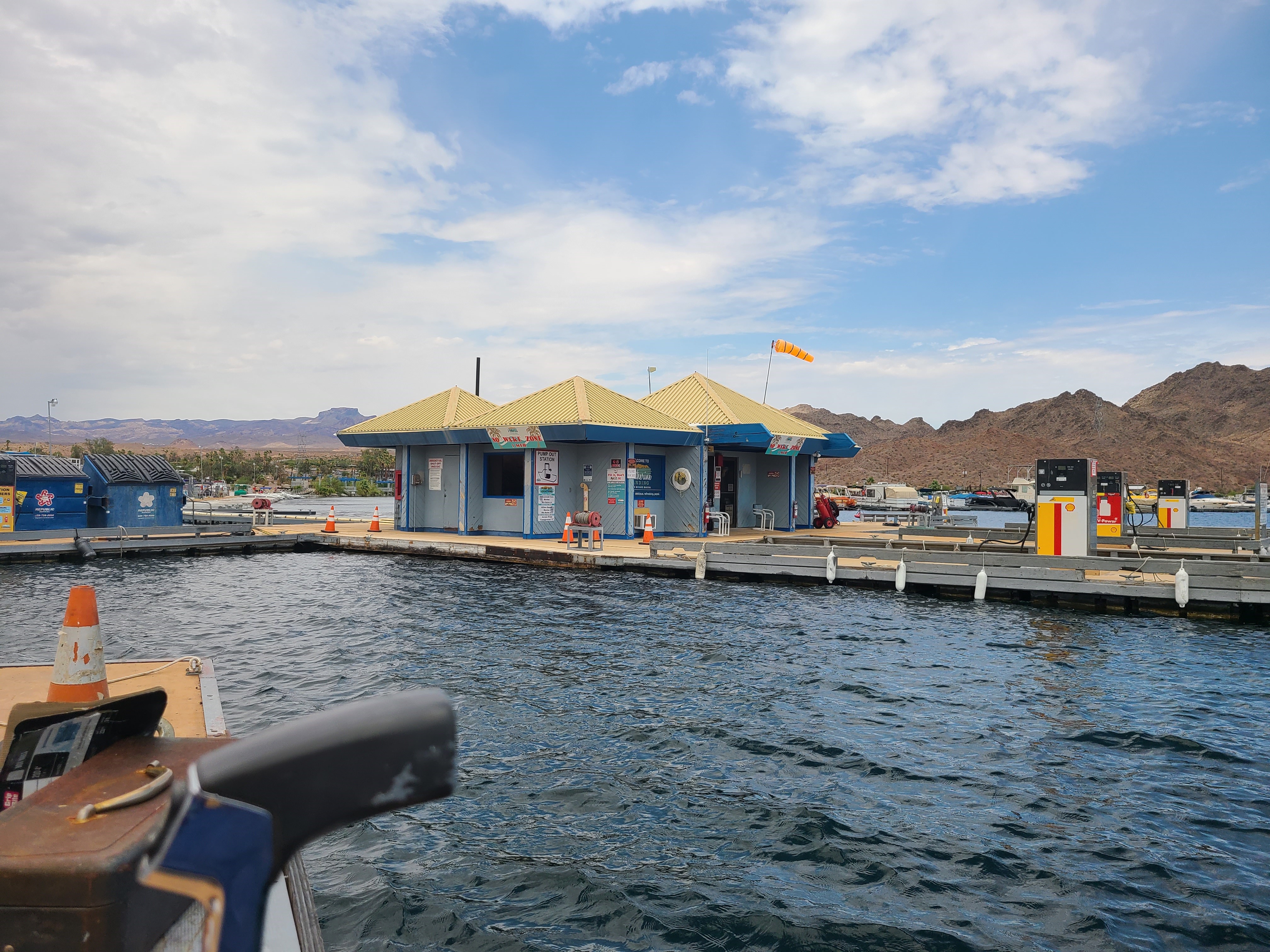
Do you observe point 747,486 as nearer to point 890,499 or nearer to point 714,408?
point 714,408

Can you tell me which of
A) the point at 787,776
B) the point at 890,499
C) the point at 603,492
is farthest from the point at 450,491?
the point at 890,499

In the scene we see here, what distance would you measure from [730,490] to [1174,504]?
14.8 meters

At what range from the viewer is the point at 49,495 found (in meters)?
22.2

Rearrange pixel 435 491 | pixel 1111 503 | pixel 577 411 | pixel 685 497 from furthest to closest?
pixel 435 491, pixel 685 497, pixel 577 411, pixel 1111 503

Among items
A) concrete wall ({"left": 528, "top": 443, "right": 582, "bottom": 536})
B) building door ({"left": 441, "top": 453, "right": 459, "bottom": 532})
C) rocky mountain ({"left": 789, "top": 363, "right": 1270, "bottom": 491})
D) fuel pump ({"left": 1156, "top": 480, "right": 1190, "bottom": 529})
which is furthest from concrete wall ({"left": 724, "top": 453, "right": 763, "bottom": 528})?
rocky mountain ({"left": 789, "top": 363, "right": 1270, "bottom": 491})

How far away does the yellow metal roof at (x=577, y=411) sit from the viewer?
74.9 ft

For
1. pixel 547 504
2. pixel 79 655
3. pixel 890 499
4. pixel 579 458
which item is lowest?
pixel 890 499

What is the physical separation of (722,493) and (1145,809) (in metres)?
21.9

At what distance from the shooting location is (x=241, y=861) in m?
1.10

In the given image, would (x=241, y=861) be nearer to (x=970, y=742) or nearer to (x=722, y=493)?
(x=970, y=742)

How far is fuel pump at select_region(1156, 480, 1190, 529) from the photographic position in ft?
83.6

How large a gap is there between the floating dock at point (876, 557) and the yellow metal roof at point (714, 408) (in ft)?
12.4

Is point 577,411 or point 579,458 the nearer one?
point 577,411

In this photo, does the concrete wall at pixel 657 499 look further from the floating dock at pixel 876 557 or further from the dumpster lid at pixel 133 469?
the dumpster lid at pixel 133 469
